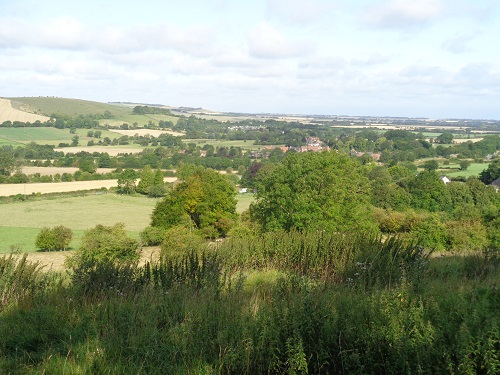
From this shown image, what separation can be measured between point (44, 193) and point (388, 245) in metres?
66.5

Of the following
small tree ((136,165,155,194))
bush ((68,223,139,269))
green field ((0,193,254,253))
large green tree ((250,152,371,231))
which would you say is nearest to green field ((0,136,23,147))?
small tree ((136,165,155,194))

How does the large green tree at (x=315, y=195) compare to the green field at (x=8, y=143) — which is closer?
the large green tree at (x=315, y=195)

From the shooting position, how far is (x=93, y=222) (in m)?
50.5

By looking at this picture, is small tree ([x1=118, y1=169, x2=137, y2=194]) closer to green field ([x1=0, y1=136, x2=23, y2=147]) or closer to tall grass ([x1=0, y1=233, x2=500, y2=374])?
green field ([x1=0, y1=136, x2=23, y2=147])

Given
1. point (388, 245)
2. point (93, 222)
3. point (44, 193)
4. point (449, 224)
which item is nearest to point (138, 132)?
point (44, 193)

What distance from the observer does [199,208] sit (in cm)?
3981

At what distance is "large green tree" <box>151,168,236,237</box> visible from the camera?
→ 3941 centimetres

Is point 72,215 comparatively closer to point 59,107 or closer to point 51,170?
point 51,170

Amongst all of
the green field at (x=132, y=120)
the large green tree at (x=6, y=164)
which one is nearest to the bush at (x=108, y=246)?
the large green tree at (x=6, y=164)

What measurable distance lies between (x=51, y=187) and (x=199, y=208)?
41.6 metres

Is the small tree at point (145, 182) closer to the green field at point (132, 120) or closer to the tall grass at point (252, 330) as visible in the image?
the tall grass at point (252, 330)

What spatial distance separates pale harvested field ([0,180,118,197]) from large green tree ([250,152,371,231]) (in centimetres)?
4872

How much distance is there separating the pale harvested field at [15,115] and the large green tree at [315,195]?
13614 centimetres

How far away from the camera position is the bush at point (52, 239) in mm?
36188
